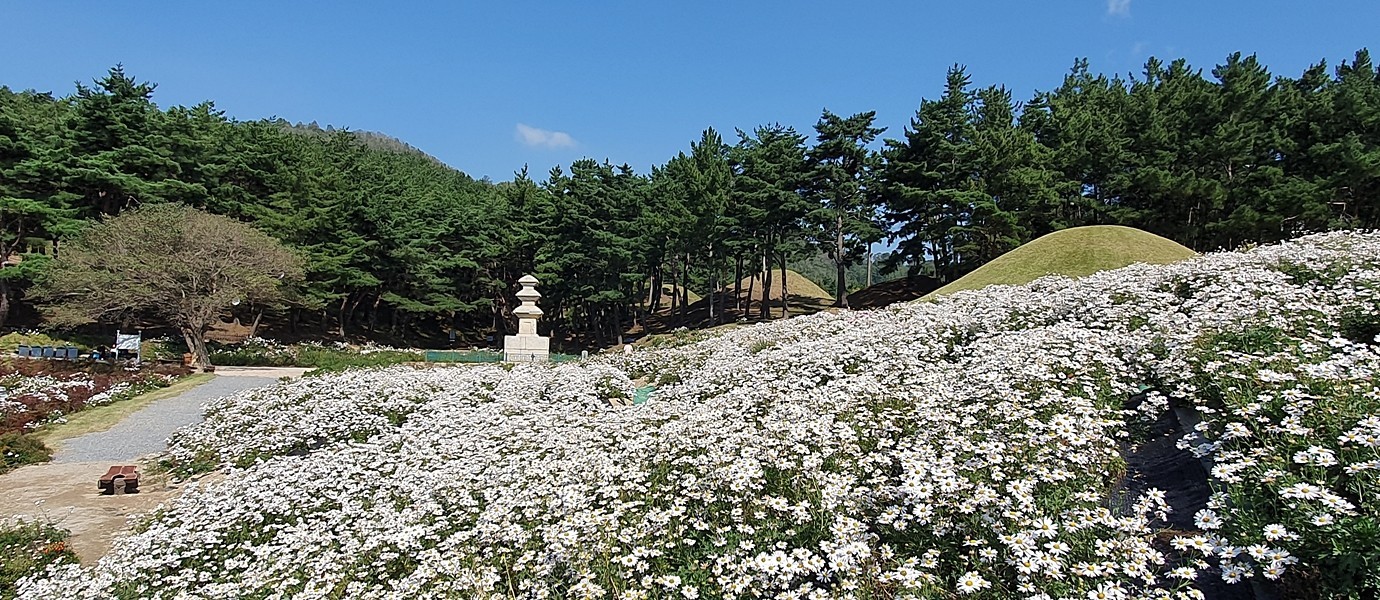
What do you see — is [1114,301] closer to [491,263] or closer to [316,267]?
[316,267]

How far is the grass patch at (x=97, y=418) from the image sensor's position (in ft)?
42.3

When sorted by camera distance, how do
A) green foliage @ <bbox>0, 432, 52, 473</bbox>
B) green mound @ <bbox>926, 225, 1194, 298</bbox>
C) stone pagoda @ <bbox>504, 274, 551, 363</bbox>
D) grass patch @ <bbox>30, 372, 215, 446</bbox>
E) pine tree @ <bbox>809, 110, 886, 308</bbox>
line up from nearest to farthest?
green foliage @ <bbox>0, 432, 52, 473</bbox>, grass patch @ <bbox>30, 372, 215, 446</bbox>, green mound @ <bbox>926, 225, 1194, 298</bbox>, stone pagoda @ <bbox>504, 274, 551, 363</bbox>, pine tree @ <bbox>809, 110, 886, 308</bbox>

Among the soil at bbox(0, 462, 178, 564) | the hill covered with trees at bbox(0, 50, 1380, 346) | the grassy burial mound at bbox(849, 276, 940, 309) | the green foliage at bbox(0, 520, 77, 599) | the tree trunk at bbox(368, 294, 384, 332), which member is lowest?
the soil at bbox(0, 462, 178, 564)

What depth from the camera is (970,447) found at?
416 centimetres

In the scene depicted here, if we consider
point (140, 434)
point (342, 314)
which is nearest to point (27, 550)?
point (140, 434)

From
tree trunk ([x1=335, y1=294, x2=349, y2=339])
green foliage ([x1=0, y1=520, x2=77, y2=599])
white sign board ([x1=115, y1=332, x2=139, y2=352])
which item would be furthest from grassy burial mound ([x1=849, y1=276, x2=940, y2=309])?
green foliage ([x1=0, y1=520, x2=77, y2=599])

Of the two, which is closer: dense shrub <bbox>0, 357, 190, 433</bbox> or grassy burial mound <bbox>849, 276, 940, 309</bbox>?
dense shrub <bbox>0, 357, 190, 433</bbox>

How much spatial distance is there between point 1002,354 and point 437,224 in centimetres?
3691

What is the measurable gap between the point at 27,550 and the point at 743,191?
31.1 m

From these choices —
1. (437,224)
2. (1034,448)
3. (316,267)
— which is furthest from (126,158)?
(1034,448)

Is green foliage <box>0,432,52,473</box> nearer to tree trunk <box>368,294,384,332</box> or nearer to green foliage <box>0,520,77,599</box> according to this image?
green foliage <box>0,520,77,599</box>

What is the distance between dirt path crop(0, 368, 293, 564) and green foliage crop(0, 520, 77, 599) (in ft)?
0.64

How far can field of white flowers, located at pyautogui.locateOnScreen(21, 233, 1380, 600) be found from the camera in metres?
3.11

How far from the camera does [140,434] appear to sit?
12.8 meters
